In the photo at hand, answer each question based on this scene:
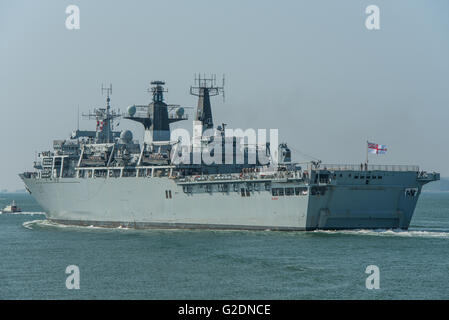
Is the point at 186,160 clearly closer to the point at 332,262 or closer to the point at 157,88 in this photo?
the point at 157,88

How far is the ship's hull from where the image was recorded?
46031 mm

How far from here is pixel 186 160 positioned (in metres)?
54.8

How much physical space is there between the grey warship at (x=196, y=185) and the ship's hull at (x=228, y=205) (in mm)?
70

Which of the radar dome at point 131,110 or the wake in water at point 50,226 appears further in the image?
the radar dome at point 131,110

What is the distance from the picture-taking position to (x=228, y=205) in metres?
50.2

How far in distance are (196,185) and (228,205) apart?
2942 millimetres

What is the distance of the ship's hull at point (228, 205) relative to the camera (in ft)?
151

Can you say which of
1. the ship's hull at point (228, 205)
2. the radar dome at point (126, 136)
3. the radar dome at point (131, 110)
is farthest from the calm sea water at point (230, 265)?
the radar dome at point (131, 110)

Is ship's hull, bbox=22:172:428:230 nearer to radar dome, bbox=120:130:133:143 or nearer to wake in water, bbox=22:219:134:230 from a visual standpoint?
wake in water, bbox=22:219:134:230

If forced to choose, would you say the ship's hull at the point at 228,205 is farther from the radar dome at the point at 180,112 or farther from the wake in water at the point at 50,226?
the radar dome at the point at 180,112

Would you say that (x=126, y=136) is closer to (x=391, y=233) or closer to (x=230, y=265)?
(x=391, y=233)

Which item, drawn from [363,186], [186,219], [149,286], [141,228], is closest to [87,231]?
[141,228]

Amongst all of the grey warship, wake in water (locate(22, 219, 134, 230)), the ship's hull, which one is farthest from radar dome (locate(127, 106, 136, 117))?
wake in water (locate(22, 219, 134, 230))
